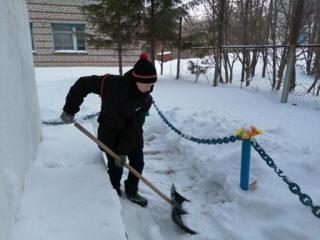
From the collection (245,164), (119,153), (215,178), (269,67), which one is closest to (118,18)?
(269,67)

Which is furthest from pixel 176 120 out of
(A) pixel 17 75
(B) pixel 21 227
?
(B) pixel 21 227

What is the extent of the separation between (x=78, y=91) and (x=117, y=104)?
39 centimetres

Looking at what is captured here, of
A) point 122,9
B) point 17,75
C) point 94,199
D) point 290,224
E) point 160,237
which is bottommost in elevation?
point 160,237

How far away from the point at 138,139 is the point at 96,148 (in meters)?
0.57

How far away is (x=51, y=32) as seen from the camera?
18.2 meters

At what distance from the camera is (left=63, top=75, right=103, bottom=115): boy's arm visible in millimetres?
3156

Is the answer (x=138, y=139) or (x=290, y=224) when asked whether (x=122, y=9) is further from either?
(x=290, y=224)

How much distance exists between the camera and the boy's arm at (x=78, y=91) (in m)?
3.16

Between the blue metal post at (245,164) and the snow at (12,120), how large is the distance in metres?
2.04

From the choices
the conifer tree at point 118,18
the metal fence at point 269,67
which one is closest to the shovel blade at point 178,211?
the metal fence at point 269,67

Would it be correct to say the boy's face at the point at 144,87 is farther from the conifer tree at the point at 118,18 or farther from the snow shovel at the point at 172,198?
the conifer tree at the point at 118,18

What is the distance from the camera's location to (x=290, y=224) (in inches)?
114

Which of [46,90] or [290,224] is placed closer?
[290,224]

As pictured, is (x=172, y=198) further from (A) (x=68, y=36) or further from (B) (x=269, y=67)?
(A) (x=68, y=36)
